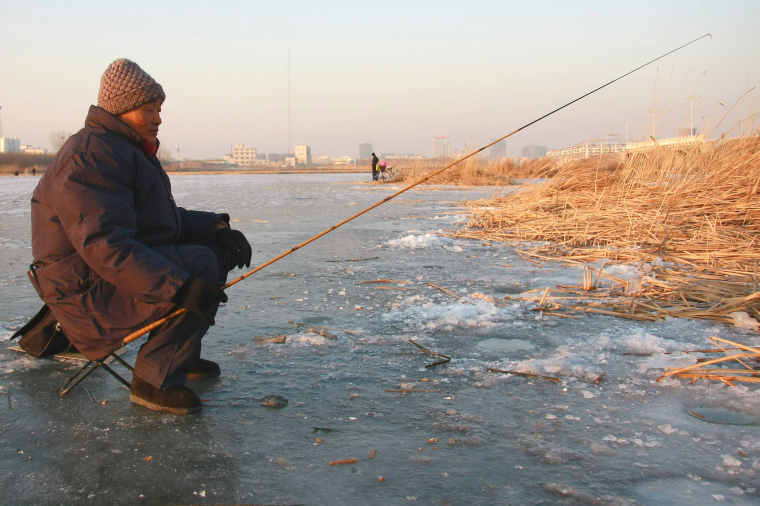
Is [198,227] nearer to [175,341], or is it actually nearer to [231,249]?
[231,249]

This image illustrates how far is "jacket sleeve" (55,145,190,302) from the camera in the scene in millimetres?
1839

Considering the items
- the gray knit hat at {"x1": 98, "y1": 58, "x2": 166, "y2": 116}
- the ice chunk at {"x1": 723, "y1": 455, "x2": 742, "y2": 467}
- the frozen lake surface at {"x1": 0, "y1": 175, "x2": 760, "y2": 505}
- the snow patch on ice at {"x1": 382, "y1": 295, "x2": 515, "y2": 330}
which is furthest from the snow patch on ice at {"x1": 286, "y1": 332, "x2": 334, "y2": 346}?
Answer: the ice chunk at {"x1": 723, "y1": 455, "x2": 742, "y2": 467}

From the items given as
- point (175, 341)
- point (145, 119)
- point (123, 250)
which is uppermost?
point (145, 119)

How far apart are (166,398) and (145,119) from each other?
105 cm

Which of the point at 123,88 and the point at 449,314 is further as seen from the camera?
the point at 449,314

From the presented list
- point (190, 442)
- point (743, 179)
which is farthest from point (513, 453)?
point (743, 179)

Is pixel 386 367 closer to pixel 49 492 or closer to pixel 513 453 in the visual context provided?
pixel 513 453

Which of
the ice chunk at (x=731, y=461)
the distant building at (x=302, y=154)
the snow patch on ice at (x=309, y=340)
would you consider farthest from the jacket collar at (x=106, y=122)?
the distant building at (x=302, y=154)

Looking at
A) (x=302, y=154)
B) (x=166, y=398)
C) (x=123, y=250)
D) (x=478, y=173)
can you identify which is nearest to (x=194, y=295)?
(x=123, y=250)

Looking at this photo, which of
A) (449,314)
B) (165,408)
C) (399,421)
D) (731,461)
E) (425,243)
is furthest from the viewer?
(425,243)

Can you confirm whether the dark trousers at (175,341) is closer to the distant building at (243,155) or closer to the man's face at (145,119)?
the man's face at (145,119)

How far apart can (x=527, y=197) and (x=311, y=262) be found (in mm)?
4610

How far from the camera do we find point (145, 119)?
214 centimetres

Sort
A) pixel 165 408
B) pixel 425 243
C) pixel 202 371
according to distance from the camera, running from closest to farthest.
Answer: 1. pixel 165 408
2. pixel 202 371
3. pixel 425 243
